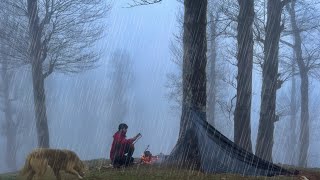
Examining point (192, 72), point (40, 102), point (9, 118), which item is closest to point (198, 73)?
point (192, 72)

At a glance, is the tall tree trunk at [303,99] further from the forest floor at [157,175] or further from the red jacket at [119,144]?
the red jacket at [119,144]

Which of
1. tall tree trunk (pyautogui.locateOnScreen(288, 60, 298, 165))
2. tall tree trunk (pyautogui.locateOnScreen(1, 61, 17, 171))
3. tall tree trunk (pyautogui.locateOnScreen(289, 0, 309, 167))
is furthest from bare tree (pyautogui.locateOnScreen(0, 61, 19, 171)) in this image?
tall tree trunk (pyautogui.locateOnScreen(288, 60, 298, 165))

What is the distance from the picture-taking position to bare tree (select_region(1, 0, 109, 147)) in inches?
728

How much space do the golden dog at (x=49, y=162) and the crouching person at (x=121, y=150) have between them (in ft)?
7.49

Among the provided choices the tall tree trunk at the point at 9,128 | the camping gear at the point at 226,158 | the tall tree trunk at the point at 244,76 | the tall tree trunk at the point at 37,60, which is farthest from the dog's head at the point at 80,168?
the tall tree trunk at the point at 9,128

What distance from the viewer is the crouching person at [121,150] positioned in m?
11.3

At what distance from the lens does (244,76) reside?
15.0m

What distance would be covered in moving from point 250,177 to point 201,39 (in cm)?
357

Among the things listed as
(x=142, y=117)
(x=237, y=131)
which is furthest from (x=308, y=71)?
(x=142, y=117)

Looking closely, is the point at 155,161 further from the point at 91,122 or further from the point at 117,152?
the point at 91,122

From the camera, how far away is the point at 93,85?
71500mm

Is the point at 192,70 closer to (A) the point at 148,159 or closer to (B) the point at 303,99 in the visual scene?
(A) the point at 148,159

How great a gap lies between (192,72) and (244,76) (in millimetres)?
4214

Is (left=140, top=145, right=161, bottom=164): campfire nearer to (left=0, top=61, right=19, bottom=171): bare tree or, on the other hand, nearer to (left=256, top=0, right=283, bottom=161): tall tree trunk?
(left=256, top=0, right=283, bottom=161): tall tree trunk
